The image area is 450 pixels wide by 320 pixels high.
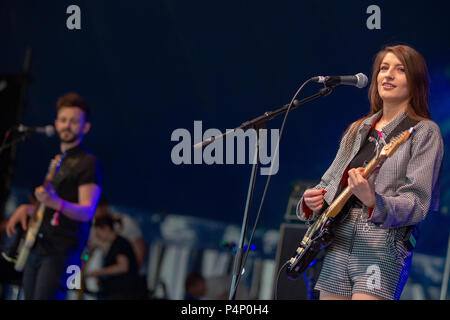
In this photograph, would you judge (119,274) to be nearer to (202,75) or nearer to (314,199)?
(202,75)

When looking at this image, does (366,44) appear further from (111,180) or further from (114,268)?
(111,180)

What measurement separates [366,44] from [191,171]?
2602 millimetres

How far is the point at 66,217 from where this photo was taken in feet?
10.7

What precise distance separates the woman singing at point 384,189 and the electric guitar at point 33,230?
174 cm

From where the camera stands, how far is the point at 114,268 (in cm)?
516

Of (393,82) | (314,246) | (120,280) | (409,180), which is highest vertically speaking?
(393,82)

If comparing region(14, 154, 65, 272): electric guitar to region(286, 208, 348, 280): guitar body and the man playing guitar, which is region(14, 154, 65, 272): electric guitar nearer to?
the man playing guitar

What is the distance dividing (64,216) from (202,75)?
128 inches

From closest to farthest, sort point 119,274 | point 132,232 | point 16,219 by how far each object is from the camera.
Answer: point 16,219
point 119,274
point 132,232

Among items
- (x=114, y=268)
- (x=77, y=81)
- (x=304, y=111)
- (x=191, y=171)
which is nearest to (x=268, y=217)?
(x=191, y=171)

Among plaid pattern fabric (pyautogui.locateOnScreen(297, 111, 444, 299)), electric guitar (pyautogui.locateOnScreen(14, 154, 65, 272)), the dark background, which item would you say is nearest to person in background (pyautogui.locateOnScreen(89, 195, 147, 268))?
the dark background

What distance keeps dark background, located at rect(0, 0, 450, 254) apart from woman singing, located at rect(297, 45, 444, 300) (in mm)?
2985

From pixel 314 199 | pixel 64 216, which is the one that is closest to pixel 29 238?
pixel 64 216

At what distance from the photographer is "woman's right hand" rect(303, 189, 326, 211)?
2.17 meters
